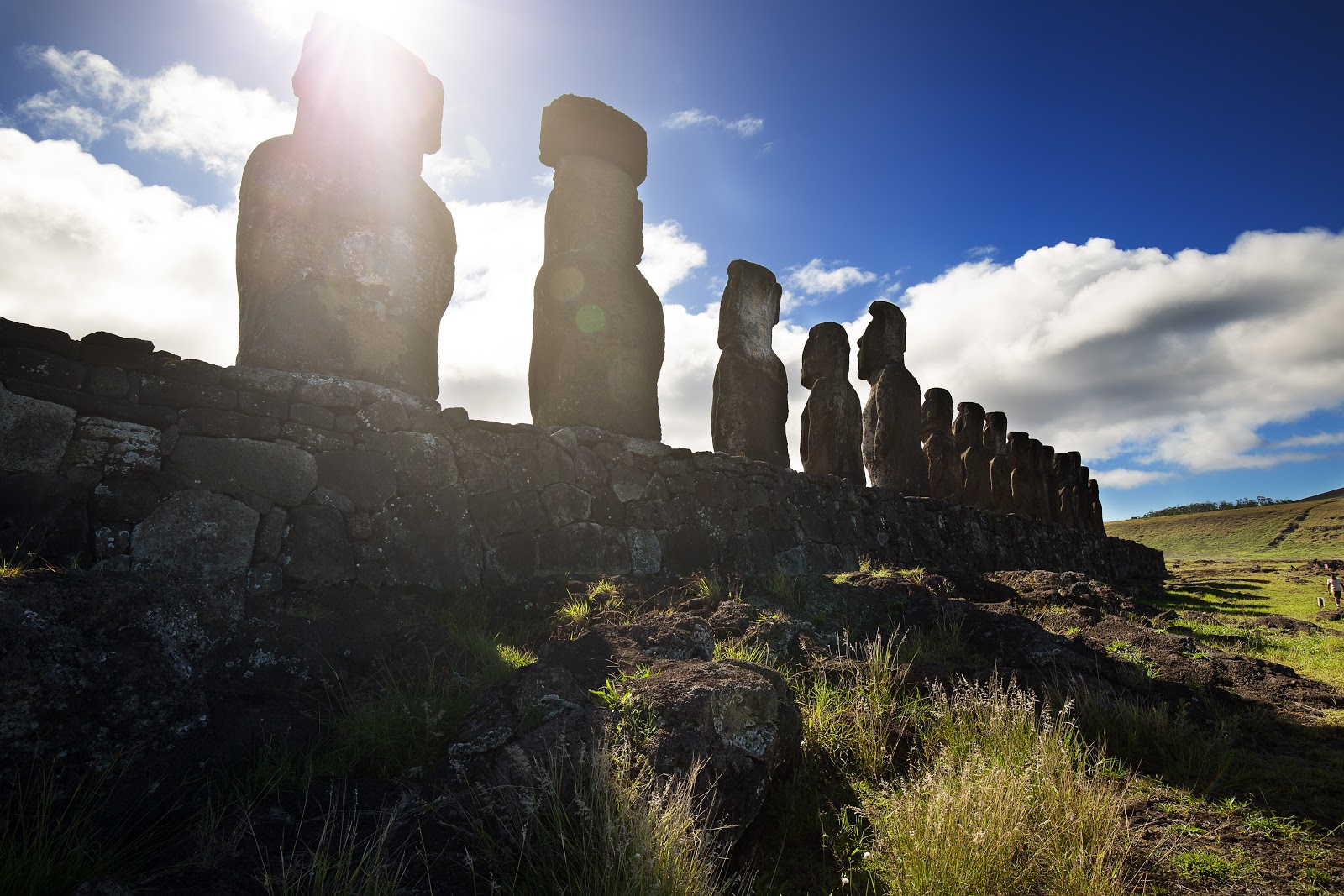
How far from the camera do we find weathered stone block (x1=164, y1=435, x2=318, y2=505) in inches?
169

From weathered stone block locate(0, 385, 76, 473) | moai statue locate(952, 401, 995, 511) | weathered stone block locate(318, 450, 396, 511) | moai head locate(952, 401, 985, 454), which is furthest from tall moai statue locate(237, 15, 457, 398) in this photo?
moai head locate(952, 401, 985, 454)

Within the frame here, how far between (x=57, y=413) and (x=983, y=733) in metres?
5.03

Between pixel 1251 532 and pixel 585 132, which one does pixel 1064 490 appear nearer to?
pixel 585 132

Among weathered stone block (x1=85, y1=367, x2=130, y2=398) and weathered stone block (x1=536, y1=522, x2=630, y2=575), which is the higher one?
weathered stone block (x1=85, y1=367, x2=130, y2=398)

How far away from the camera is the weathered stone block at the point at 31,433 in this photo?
12.2 ft

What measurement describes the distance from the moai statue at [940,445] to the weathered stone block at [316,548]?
13088mm

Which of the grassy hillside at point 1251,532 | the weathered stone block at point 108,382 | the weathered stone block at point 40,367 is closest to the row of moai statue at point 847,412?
the weathered stone block at point 108,382

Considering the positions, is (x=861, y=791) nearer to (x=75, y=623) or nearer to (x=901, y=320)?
(x=75, y=623)

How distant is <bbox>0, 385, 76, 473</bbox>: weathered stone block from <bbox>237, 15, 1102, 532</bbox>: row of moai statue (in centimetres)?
148

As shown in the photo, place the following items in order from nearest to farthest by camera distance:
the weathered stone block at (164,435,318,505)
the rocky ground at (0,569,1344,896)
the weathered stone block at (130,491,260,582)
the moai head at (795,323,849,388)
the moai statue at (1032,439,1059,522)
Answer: the rocky ground at (0,569,1344,896)
the weathered stone block at (130,491,260,582)
the weathered stone block at (164,435,318,505)
the moai head at (795,323,849,388)
the moai statue at (1032,439,1059,522)

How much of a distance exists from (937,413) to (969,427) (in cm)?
359

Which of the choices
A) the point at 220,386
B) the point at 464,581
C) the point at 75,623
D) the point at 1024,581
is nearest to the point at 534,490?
the point at 464,581

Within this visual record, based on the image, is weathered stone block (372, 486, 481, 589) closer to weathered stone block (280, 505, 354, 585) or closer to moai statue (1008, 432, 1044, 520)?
weathered stone block (280, 505, 354, 585)

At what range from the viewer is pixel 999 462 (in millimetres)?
19406
